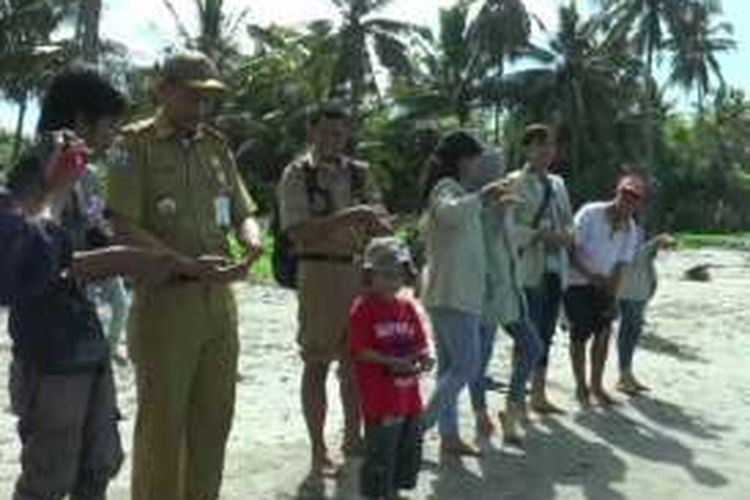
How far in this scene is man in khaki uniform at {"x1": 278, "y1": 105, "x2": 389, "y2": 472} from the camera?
8.08 metres

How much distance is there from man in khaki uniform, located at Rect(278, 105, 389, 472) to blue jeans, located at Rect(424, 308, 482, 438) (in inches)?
28.6

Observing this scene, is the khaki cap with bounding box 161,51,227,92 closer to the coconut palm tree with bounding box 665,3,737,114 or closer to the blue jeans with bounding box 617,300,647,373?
the blue jeans with bounding box 617,300,647,373

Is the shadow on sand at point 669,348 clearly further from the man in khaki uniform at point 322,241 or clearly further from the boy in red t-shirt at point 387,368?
the boy in red t-shirt at point 387,368

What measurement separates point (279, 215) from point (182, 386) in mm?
1992

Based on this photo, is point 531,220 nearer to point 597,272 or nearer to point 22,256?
point 597,272

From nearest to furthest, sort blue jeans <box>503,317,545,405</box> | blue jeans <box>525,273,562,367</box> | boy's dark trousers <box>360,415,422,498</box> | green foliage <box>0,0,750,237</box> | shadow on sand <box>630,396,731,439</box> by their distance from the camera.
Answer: boy's dark trousers <box>360,415,422,498</box> < blue jeans <box>503,317,545,405</box> < blue jeans <box>525,273,562,367</box> < shadow on sand <box>630,396,731,439</box> < green foliage <box>0,0,750,237</box>

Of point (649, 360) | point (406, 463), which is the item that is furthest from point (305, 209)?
point (649, 360)

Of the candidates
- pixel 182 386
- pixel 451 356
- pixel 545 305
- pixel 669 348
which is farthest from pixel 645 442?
pixel 669 348

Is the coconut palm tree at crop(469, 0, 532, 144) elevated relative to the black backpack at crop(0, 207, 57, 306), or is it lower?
elevated

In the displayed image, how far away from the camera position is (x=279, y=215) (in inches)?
324

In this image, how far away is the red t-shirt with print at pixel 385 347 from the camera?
7.80 meters

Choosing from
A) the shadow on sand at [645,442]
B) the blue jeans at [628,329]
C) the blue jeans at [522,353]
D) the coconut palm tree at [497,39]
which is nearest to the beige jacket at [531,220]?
the blue jeans at [522,353]

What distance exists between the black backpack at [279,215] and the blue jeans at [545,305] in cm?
234

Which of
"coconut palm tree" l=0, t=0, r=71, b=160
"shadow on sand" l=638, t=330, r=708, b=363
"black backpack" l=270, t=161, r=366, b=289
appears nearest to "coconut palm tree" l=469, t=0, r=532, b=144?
"coconut palm tree" l=0, t=0, r=71, b=160
